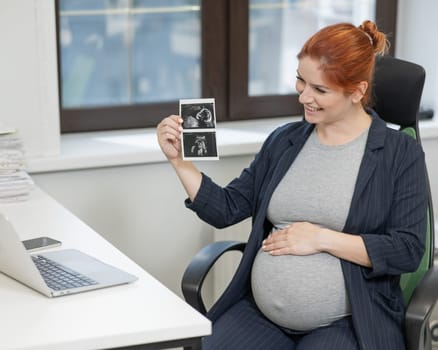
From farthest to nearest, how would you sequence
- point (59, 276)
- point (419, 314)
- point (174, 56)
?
point (174, 56)
point (419, 314)
point (59, 276)

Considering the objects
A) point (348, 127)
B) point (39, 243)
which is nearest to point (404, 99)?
point (348, 127)

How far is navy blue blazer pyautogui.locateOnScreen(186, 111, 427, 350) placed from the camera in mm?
2197

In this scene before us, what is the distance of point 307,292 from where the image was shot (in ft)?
7.27

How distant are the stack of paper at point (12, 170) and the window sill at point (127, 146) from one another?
20 centimetres

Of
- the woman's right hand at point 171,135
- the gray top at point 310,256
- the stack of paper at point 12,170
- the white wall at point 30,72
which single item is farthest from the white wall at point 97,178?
the gray top at point 310,256

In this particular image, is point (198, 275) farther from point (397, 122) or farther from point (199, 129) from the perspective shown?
point (397, 122)

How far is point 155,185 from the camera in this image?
122 inches

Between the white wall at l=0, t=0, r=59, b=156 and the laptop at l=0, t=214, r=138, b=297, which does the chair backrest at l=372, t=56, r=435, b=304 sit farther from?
the white wall at l=0, t=0, r=59, b=156

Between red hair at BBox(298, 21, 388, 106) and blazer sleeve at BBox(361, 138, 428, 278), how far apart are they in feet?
0.73

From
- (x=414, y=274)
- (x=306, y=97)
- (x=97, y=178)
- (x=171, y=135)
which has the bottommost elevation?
(x=414, y=274)

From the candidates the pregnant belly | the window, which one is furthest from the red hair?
the window

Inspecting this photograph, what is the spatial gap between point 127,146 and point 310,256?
103cm

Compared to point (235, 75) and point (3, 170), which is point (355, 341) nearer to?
point (3, 170)

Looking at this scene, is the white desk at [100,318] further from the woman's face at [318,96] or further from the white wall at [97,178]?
the white wall at [97,178]
